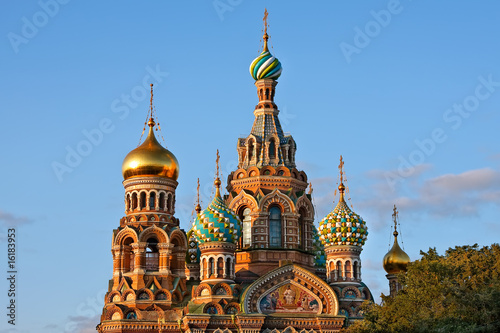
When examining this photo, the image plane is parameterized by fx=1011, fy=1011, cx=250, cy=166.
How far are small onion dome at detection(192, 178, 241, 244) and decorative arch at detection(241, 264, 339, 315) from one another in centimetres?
198

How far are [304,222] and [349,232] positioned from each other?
Result: 9.88 ft

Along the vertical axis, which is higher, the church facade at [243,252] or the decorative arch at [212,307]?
the church facade at [243,252]

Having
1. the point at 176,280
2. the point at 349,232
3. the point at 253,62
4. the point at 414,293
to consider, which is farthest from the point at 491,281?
the point at 253,62

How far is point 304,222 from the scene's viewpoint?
40.8 metres

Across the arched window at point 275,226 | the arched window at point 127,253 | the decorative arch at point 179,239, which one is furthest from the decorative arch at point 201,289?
the arched window at point 275,226

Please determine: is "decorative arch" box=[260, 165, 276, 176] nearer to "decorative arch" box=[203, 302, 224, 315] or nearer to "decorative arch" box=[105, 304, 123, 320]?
"decorative arch" box=[203, 302, 224, 315]

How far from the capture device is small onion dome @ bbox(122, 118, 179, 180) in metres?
39.5

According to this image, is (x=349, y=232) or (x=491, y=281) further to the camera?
(x=349, y=232)

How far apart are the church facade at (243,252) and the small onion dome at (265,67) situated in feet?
0.20

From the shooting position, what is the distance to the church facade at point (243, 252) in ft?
120

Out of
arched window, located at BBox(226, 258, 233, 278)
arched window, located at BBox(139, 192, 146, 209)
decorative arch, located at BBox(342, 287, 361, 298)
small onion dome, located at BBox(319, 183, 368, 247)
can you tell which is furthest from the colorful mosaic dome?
arched window, located at BBox(139, 192, 146, 209)

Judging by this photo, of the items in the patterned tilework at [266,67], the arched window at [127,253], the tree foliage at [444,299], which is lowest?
the tree foliage at [444,299]

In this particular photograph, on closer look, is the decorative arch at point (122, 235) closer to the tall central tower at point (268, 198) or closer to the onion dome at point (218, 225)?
the onion dome at point (218, 225)

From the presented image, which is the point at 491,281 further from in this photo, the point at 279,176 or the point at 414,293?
the point at 279,176
